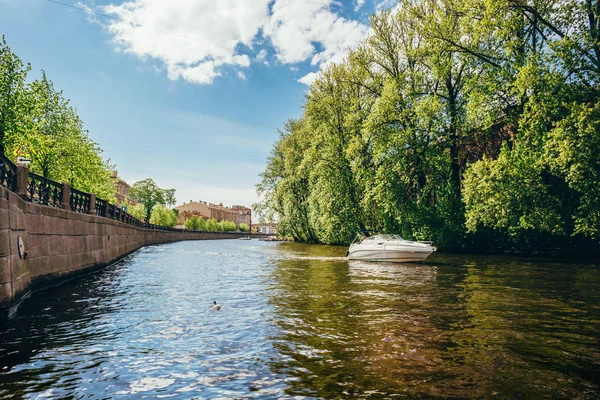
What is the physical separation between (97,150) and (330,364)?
44.3 metres

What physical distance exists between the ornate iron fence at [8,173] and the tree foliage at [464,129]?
71.1 feet

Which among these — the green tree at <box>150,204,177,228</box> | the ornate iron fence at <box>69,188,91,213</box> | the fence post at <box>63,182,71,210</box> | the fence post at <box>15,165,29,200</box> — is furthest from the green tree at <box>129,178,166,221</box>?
the fence post at <box>15,165,29,200</box>

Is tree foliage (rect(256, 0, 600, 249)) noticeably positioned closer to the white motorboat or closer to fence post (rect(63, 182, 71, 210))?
the white motorboat

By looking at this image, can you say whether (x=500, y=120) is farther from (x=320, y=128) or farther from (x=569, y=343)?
(x=569, y=343)

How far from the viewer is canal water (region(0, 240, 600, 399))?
16.6ft

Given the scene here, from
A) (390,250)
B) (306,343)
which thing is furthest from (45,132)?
(306,343)

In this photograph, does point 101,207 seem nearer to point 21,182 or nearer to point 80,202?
point 80,202

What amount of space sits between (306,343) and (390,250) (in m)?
16.9

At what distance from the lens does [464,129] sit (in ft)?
94.2

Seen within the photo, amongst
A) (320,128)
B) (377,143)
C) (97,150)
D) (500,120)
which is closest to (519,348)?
(500,120)

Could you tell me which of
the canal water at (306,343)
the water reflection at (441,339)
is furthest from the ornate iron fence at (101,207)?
the water reflection at (441,339)

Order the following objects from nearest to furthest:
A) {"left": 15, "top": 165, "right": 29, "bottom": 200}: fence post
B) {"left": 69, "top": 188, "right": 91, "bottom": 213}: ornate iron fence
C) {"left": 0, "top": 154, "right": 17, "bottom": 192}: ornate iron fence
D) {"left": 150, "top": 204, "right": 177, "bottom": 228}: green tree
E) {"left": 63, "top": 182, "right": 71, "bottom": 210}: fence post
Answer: {"left": 0, "top": 154, "right": 17, "bottom": 192}: ornate iron fence
{"left": 15, "top": 165, "right": 29, "bottom": 200}: fence post
{"left": 63, "top": 182, "right": 71, "bottom": 210}: fence post
{"left": 69, "top": 188, "right": 91, "bottom": 213}: ornate iron fence
{"left": 150, "top": 204, "right": 177, "bottom": 228}: green tree

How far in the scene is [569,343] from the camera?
683 centimetres

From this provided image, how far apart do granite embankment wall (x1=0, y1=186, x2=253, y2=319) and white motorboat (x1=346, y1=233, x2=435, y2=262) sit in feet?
45.5
